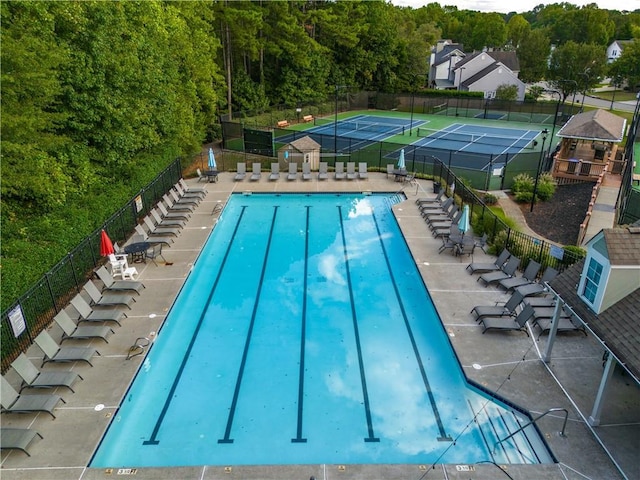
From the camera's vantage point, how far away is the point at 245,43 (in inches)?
1367

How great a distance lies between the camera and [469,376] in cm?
975

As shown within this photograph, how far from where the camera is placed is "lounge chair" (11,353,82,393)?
8.90 metres

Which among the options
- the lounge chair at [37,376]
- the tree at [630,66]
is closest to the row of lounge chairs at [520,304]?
the lounge chair at [37,376]

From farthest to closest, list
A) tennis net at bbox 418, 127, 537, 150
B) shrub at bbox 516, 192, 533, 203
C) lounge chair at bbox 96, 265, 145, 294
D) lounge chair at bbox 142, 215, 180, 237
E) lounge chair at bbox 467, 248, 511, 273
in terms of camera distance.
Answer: tennis net at bbox 418, 127, 537, 150 < shrub at bbox 516, 192, 533, 203 < lounge chair at bbox 142, 215, 180, 237 < lounge chair at bbox 467, 248, 511, 273 < lounge chair at bbox 96, 265, 145, 294

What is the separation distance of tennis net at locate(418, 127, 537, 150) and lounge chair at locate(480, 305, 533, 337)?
2501cm

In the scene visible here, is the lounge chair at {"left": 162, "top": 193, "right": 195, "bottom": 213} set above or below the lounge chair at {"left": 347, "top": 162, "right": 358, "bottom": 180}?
below

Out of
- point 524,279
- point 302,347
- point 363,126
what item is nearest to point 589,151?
point 524,279

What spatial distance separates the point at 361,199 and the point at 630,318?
14633mm

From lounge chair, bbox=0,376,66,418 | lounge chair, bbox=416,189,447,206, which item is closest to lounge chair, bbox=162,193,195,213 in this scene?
lounge chair, bbox=416,189,447,206

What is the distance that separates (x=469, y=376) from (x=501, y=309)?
8.52ft

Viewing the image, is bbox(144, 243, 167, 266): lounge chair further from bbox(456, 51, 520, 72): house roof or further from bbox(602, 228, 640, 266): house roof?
bbox(456, 51, 520, 72): house roof

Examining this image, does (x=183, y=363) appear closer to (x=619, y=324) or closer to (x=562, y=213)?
(x=619, y=324)

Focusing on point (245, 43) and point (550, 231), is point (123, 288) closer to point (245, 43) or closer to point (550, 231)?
point (550, 231)

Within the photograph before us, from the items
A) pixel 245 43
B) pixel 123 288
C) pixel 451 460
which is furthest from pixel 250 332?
pixel 245 43
